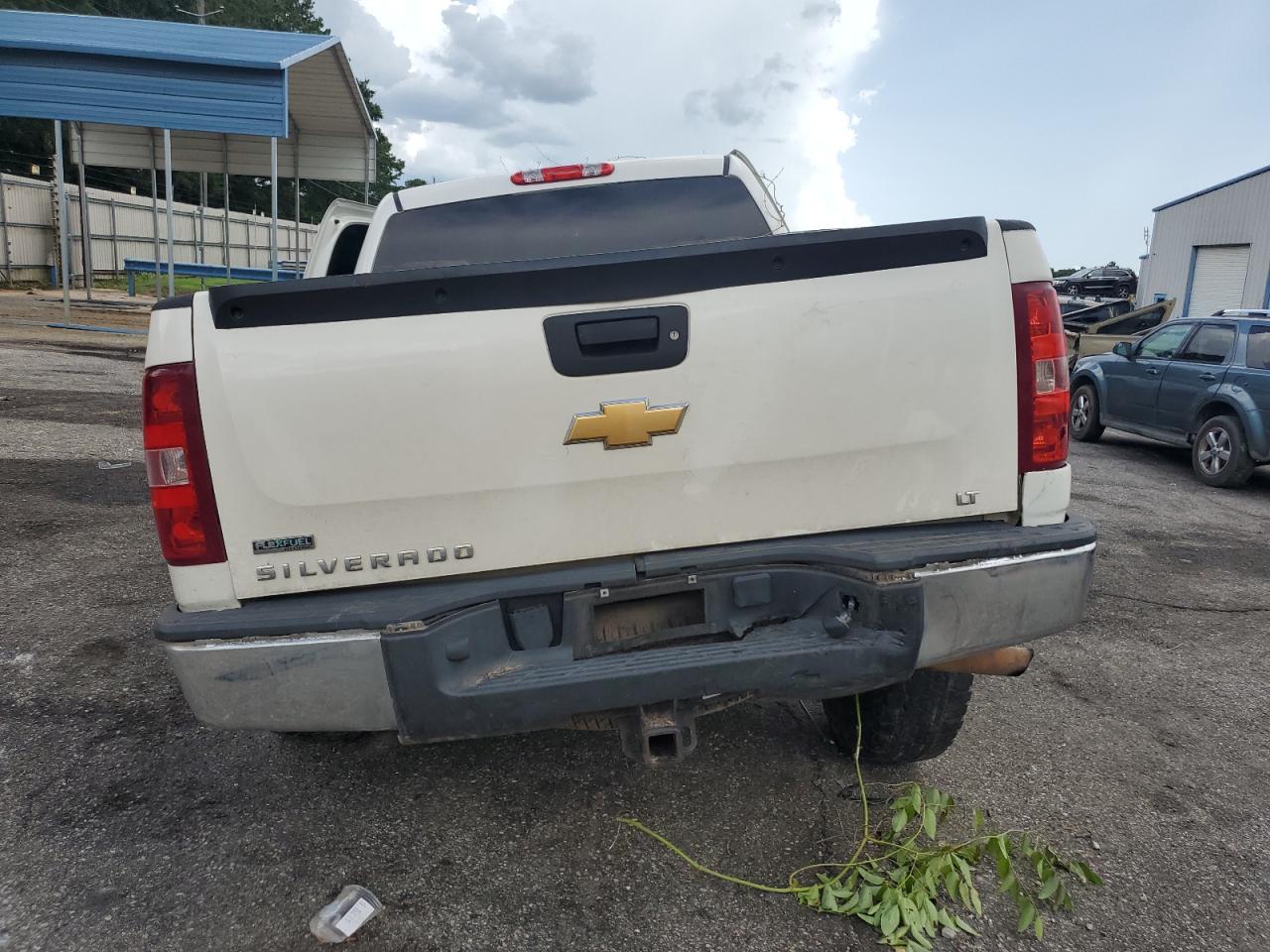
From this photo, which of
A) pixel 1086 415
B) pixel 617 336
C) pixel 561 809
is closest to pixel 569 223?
pixel 617 336

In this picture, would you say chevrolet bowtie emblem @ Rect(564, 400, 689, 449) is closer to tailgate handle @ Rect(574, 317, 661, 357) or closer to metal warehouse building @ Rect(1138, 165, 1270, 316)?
tailgate handle @ Rect(574, 317, 661, 357)

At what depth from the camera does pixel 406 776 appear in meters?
3.17

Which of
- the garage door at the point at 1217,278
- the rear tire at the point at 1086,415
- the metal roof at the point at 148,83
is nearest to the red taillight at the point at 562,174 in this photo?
the rear tire at the point at 1086,415

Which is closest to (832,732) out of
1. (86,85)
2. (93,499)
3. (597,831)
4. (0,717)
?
(597,831)

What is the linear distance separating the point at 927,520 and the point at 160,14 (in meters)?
60.9

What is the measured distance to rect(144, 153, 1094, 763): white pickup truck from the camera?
2262 mm

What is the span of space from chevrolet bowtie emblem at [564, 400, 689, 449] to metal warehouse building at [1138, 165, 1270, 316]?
28.4 metres

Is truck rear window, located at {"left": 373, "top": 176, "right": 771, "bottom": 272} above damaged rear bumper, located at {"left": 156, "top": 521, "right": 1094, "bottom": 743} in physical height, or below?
above

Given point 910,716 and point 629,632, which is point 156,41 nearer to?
point 629,632

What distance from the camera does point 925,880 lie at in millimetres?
2512

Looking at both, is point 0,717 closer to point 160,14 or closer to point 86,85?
point 86,85

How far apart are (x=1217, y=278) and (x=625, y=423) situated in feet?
102

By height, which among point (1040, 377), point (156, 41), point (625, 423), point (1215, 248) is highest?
point (156, 41)

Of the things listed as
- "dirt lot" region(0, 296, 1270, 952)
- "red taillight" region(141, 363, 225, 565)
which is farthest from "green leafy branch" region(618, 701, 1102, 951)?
"red taillight" region(141, 363, 225, 565)
